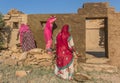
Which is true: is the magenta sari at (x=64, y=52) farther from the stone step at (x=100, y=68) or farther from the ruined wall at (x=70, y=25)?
the ruined wall at (x=70, y=25)

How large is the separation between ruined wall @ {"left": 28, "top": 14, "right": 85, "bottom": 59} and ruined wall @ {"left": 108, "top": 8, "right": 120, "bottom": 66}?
1153mm

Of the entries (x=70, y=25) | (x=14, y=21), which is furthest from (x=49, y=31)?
(x=14, y=21)

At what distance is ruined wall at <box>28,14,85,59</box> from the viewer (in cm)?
870

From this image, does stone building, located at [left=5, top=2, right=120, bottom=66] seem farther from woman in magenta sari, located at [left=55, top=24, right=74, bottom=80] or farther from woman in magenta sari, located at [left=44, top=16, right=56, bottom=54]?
woman in magenta sari, located at [left=55, top=24, right=74, bottom=80]

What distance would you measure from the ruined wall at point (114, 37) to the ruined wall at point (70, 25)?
1.15 meters

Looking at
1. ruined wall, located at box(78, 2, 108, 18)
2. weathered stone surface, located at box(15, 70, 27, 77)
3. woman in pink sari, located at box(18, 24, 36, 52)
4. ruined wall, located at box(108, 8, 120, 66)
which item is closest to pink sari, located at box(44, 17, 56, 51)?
woman in pink sari, located at box(18, 24, 36, 52)

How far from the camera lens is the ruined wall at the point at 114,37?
338 inches

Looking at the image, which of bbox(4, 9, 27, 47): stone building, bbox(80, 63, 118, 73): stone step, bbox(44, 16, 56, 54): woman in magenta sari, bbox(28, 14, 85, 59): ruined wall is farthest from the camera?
bbox(4, 9, 27, 47): stone building

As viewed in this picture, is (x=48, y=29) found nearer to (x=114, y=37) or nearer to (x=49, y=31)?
(x=49, y=31)

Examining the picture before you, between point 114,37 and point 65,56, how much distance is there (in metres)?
3.11

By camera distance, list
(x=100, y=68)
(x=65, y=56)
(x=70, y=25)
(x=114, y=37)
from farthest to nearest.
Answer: (x=70, y=25)
(x=114, y=37)
(x=100, y=68)
(x=65, y=56)

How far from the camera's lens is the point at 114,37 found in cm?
859

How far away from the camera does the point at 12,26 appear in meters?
11.0

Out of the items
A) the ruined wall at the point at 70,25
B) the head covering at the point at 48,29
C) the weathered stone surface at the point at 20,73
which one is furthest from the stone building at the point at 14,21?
the weathered stone surface at the point at 20,73
